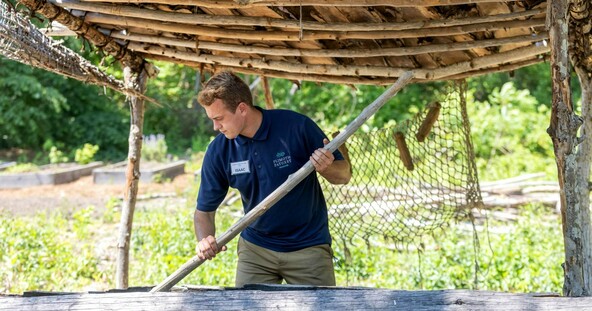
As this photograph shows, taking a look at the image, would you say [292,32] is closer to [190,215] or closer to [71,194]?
[190,215]

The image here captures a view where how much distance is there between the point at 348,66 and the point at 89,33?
51.2 inches

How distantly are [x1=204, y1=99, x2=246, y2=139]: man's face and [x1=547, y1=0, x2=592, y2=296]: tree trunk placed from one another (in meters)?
1.28

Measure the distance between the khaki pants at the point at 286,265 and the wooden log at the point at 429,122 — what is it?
1.31 metres

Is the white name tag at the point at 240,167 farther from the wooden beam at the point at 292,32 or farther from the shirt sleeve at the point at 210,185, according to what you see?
the wooden beam at the point at 292,32

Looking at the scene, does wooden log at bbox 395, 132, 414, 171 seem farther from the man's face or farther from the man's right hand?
the man's right hand

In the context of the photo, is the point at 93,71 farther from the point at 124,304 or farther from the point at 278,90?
the point at 278,90

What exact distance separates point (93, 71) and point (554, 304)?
9.30 feet

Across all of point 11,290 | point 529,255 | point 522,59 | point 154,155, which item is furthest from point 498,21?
point 154,155

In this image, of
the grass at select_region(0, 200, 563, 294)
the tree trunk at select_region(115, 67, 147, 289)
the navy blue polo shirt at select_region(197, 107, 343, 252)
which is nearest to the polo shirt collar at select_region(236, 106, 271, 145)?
the navy blue polo shirt at select_region(197, 107, 343, 252)

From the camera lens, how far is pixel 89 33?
374cm

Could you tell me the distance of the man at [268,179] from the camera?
10.5 ft

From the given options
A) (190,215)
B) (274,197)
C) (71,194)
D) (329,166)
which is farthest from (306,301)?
(71,194)

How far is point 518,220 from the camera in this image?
789 cm

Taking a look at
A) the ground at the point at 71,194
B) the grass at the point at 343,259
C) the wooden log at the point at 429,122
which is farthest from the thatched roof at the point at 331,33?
the ground at the point at 71,194
